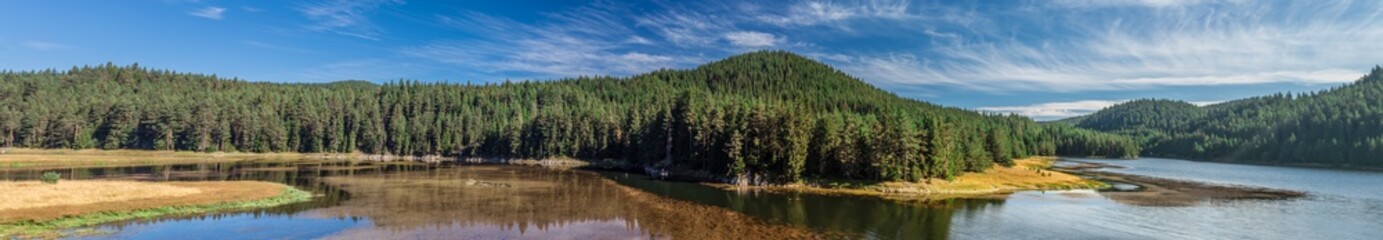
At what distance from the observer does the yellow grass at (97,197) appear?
132ft

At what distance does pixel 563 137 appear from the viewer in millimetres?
147875

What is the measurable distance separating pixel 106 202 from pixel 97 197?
2.80 meters

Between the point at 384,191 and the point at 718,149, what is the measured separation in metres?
43.9

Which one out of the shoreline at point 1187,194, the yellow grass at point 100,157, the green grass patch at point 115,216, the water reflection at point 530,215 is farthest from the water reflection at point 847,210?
the yellow grass at point 100,157

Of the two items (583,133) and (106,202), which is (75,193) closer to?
(106,202)

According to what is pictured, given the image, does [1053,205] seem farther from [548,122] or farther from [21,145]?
[21,145]

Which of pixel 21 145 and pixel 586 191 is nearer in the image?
pixel 586 191

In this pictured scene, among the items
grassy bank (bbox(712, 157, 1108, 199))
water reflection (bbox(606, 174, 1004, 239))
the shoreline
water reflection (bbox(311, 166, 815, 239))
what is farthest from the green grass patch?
the shoreline

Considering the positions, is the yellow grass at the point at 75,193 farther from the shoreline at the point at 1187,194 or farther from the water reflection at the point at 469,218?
the shoreline at the point at 1187,194

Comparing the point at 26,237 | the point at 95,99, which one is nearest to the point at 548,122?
the point at 26,237

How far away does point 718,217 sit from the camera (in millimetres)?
50219

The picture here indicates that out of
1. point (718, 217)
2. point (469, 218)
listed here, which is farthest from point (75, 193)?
point (718, 217)

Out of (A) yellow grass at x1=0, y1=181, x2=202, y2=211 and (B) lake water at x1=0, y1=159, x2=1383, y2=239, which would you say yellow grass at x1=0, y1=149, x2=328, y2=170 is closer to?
(B) lake water at x1=0, y1=159, x2=1383, y2=239

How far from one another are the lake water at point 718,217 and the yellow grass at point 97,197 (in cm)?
477
